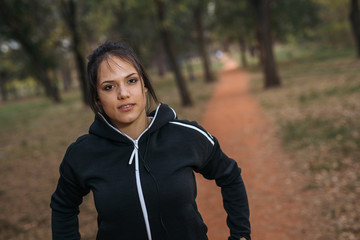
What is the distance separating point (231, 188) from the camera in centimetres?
198

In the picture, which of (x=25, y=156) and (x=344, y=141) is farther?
(x=25, y=156)

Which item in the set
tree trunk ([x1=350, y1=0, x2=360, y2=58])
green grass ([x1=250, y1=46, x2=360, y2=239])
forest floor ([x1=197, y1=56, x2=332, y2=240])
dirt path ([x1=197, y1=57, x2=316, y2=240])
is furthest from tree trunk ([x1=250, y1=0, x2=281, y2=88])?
tree trunk ([x1=350, y1=0, x2=360, y2=58])

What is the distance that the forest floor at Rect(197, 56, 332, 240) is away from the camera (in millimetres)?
4477

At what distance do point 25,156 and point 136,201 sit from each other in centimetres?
969

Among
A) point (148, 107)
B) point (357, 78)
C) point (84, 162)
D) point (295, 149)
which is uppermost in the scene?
point (148, 107)

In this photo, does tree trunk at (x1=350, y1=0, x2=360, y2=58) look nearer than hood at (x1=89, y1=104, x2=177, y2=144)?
No

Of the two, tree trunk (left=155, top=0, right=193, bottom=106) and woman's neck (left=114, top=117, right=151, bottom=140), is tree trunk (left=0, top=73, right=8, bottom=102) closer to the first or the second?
tree trunk (left=155, top=0, right=193, bottom=106)

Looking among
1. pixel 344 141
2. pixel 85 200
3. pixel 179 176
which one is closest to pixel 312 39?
pixel 344 141

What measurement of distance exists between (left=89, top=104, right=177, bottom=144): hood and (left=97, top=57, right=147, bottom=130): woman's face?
0.07 meters

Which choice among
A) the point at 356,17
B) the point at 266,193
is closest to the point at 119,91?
the point at 266,193

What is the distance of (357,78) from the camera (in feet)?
44.9

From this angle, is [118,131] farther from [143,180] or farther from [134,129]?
[143,180]

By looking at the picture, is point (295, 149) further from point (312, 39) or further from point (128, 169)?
point (312, 39)

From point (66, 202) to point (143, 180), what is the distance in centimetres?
53
